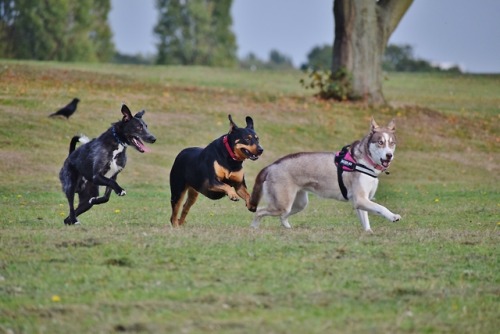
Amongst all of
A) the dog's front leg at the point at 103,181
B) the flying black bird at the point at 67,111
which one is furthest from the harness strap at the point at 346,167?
the flying black bird at the point at 67,111

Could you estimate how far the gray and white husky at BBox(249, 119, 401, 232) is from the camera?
1466 cm

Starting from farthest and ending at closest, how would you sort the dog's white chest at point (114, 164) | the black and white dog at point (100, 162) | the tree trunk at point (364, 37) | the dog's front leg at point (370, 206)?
the tree trunk at point (364, 37) → the dog's white chest at point (114, 164) → the black and white dog at point (100, 162) → the dog's front leg at point (370, 206)

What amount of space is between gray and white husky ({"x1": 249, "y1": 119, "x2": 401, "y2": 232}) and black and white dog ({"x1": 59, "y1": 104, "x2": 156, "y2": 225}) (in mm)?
1987

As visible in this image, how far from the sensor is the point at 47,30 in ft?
251

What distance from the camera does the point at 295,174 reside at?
589 inches

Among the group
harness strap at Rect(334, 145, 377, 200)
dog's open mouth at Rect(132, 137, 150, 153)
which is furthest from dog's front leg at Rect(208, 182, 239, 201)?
dog's open mouth at Rect(132, 137, 150, 153)

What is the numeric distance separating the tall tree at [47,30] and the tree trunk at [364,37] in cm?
4108

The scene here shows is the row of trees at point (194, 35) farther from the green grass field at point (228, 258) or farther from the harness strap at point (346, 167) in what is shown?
the harness strap at point (346, 167)

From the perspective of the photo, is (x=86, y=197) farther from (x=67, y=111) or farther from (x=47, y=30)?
(x=47, y=30)

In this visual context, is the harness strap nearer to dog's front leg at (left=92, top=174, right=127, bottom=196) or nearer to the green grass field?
the green grass field

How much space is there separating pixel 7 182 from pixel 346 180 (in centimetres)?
1152

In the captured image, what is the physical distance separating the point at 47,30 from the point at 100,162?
207ft

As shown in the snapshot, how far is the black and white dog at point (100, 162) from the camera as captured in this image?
15461mm

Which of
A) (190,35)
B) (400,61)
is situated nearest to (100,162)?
(190,35)
